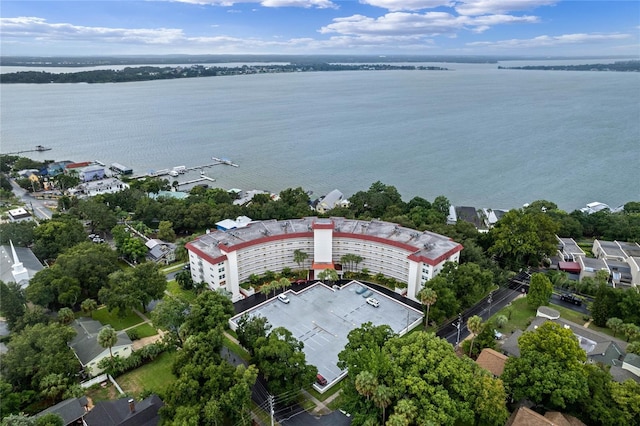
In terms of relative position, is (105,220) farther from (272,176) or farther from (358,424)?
(358,424)

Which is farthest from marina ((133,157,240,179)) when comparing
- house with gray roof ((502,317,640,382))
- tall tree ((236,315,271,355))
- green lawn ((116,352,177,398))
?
house with gray roof ((502,317,640,382))

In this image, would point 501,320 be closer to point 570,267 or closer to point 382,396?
point 570,267

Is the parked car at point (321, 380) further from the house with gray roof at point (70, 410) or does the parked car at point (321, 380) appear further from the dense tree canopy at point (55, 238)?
the dense tree canopy at point (55, 238)

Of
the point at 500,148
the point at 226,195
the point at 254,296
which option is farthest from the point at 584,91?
the point at 254,296

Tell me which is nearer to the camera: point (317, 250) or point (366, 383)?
point (366, 383)

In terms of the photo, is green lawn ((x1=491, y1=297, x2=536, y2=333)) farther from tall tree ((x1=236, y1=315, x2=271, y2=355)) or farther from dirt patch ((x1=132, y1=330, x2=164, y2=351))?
dirt patch ((x1=132, y1=330, x2=164, y2=351))

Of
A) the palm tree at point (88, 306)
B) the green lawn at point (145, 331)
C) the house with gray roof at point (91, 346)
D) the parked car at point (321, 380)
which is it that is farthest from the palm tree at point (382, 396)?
the palm tree at point (88, 306)

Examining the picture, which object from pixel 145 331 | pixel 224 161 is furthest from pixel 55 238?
pixel 224 161
